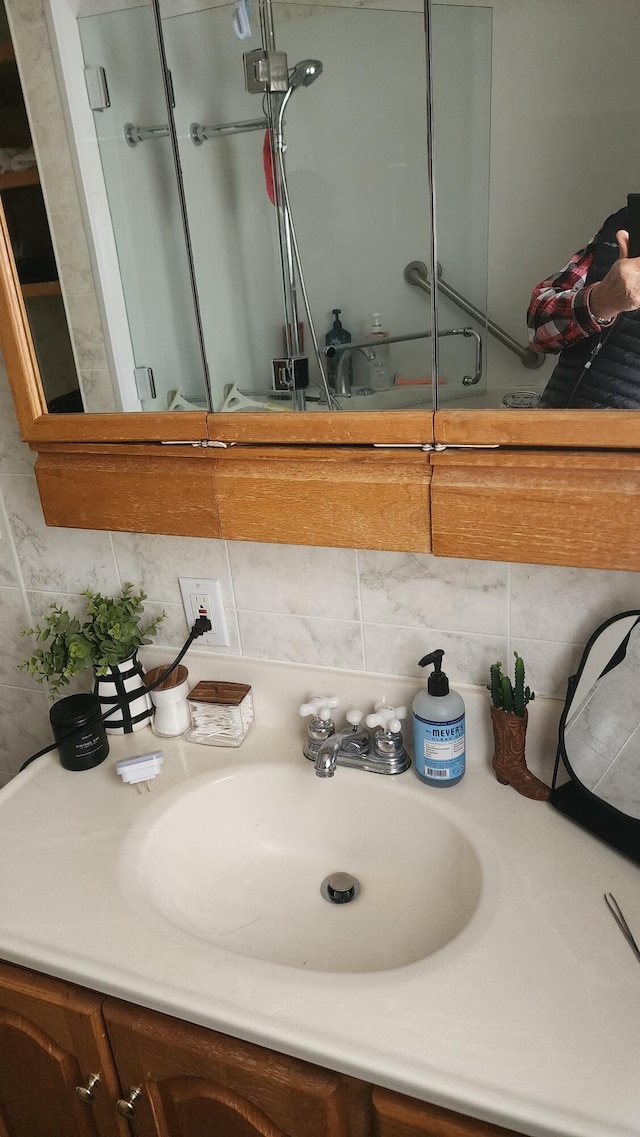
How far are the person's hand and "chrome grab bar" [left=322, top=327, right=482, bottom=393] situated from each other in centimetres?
12

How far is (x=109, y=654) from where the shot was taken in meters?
1.20

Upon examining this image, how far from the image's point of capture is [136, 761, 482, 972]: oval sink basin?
37.7 inches

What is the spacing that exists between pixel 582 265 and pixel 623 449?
18 cm

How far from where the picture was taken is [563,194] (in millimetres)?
706

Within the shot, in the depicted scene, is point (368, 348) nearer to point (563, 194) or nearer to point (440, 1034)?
point (563, 194)

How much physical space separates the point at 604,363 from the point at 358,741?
0.63 m

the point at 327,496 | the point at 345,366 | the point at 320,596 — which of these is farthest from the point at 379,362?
the point at 320,596

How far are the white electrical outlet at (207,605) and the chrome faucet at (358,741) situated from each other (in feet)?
0.66

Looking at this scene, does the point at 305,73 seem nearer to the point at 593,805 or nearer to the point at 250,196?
the point at 250,196

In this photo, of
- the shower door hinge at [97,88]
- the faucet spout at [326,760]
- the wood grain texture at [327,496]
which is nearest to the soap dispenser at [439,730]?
the faucet spout at [326,760]

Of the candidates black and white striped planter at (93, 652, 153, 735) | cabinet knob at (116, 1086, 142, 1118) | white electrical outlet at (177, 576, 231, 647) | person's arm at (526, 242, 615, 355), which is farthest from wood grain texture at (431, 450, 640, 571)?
cabinet knob at (116, 1086, 142, 1118)

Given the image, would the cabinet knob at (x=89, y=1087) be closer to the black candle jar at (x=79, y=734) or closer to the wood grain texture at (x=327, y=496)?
the black candle jar at (x=79, y=734)

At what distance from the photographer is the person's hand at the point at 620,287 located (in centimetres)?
71

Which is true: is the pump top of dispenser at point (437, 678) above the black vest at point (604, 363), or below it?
below
